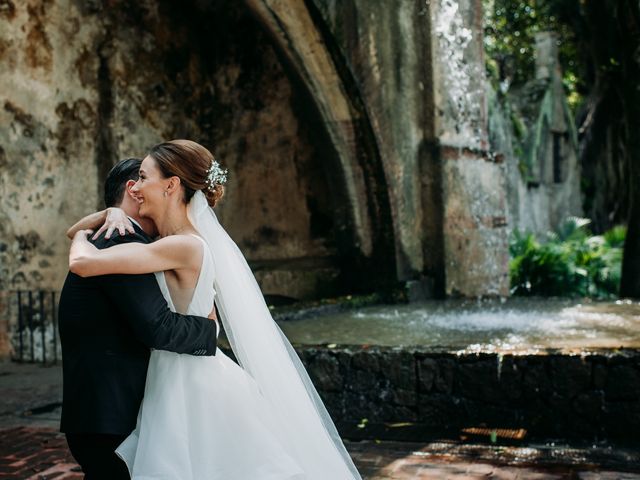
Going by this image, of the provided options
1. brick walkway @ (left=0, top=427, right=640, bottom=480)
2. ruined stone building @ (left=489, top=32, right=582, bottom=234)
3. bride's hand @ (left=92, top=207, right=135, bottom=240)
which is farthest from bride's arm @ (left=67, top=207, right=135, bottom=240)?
ruined stone building @ (left=489, top=32, right=582, bottom=234)

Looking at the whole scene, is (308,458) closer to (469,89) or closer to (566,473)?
(566,473)

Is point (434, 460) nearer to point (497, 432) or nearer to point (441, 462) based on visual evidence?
point (441, 462)

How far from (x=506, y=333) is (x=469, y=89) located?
4.73 meters

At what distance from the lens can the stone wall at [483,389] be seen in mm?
4660

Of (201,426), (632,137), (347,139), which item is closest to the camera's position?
(201,426)

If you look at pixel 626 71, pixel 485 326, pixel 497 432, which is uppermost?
pixel 626 71

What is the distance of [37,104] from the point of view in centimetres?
819

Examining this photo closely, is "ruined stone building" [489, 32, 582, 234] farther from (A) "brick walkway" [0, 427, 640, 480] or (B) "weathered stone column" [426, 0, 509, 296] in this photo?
(A) "brick walkway" [0, 427, 640, 480]

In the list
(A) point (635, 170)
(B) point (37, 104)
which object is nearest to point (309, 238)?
(B) point (37, 104)

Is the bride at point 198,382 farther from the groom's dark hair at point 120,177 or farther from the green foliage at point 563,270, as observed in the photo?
the green foliage at point 563,270

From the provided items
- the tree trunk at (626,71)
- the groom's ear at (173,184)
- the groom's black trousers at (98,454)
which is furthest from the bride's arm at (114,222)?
the tree trunk at (626,71)

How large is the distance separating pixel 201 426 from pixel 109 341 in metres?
0.40

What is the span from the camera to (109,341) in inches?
90.0

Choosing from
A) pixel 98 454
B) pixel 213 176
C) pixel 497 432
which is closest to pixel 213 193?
pixel 213 176
